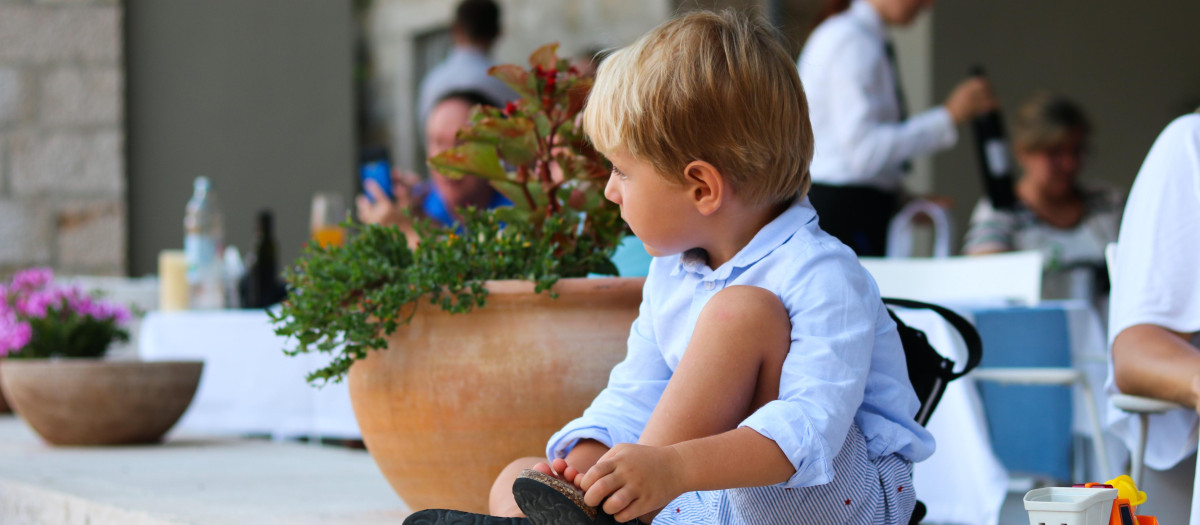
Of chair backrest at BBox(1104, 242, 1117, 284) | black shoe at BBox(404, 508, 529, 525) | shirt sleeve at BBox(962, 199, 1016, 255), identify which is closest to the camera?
black shoe at BBox(404, 508, 529, 525)

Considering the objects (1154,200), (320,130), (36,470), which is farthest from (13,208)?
(1154,200)

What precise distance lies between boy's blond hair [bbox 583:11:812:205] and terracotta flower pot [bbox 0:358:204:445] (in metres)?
1.86

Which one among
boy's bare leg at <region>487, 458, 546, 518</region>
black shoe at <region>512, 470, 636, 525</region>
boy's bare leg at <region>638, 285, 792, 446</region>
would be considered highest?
boy's bare leg at <region>638, 285, 792, 446</region>

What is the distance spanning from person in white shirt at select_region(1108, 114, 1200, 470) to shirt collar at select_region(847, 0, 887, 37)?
6.21 ft

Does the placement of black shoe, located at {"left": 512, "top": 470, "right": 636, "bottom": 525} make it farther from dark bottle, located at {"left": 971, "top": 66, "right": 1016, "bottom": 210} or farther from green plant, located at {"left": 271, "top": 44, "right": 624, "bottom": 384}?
dark bottle, located at {"left": 971, "top": 66, "right": 1016, "bottom": 210}

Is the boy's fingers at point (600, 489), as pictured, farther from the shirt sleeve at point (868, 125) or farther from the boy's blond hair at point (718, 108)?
the shirt sleeve at point (868, 125)

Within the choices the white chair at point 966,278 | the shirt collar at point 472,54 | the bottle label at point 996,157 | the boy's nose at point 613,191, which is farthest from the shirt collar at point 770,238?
the shirt collar at point 472,54

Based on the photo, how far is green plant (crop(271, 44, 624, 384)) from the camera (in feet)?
4.78

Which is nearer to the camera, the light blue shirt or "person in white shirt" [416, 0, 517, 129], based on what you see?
the light blue shirt

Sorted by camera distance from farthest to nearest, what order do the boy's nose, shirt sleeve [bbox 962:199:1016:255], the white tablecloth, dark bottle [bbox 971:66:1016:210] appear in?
shirt sleeve [bbox 962:199:1016:255] < dark bottle [bbox 971:66:1016:210] < the white tablecloth < the boy's nose

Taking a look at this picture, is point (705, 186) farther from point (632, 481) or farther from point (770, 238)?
point (632, 481)

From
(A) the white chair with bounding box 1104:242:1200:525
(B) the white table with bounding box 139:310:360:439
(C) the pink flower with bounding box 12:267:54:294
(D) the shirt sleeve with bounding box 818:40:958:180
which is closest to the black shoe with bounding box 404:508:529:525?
(A) the white chair with bounding box 1104:242:1200:525

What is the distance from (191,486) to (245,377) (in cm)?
110

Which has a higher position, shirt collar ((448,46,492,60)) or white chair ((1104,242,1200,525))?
shirt collar ((448,46,492,60))
